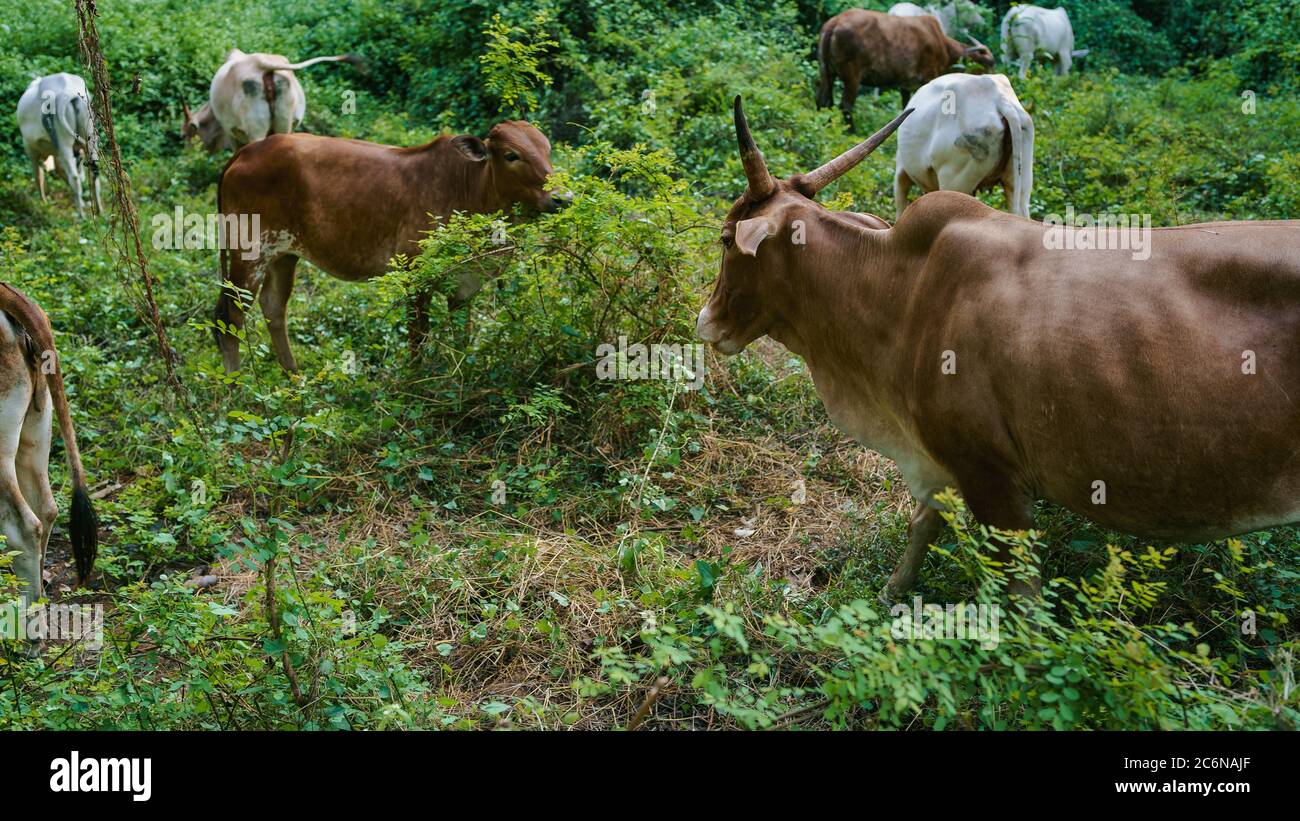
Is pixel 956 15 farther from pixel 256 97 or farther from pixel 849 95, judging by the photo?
pixel 256 97

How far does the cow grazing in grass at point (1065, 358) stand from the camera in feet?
12.5

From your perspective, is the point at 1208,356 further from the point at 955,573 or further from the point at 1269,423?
the point at 955,573

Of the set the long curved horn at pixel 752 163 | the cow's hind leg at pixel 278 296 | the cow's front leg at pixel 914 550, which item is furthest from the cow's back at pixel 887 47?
the cow's front leg at pixel 914 550

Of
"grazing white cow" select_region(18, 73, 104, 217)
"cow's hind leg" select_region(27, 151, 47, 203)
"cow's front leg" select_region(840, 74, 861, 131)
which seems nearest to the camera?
"grazing white cow" select_region(18, 73, 104, 217)

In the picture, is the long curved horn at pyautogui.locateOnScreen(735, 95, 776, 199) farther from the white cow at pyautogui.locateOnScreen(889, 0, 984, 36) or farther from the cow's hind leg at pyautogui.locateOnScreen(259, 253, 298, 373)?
the white cow at pyautogui.locateOnScreen(889, 0, 984, 36)

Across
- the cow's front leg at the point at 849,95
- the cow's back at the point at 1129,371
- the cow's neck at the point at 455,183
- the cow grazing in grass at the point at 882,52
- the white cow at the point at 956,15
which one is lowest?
the cow's back at the point at 1129,371

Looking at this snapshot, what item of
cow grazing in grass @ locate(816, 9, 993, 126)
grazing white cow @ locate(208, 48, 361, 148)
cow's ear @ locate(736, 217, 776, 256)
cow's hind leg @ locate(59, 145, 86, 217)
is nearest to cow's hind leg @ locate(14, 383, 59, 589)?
cow's ear @ locate(736, 217, 776, 256)

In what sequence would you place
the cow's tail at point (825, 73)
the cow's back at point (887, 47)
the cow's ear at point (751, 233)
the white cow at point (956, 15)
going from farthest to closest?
the white cow at point (956, 15) < the cow's tail at point (825, 73) < the cow's back at point (887, 47) < the cow's ear at point (751, 233)

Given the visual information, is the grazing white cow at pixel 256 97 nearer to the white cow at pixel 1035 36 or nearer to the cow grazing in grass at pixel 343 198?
the cow grazing in grass at pixel 343 198

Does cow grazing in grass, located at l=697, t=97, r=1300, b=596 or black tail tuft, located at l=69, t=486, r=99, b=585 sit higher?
cow grazing in grass, located at l=697, t=97, r=1300, b=596

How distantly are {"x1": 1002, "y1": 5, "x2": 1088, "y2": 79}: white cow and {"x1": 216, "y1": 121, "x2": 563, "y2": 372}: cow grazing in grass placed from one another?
717cm

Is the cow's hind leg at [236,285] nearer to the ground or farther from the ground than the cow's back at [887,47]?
nearer to the ground

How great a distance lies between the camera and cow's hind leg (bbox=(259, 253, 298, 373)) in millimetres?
8062

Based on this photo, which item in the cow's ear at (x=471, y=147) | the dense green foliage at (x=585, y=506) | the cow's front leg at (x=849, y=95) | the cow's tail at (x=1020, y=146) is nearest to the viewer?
the dense green foliage at (x=585, y=506)
